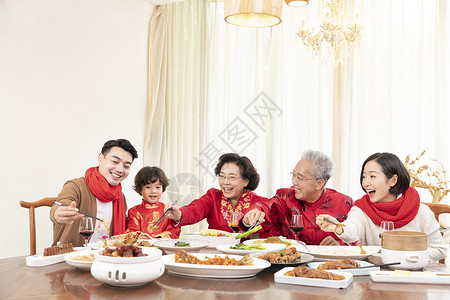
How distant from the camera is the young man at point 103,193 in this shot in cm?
265

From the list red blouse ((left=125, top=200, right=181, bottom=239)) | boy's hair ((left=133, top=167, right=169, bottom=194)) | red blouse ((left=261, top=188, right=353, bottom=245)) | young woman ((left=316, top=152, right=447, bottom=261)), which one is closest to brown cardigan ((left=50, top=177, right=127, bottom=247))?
red blouse ((left=125, top=200, right=181, bottom=239))

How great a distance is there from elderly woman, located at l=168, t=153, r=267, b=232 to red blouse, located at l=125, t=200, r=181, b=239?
17cm

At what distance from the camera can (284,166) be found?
457 cm

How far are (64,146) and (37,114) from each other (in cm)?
39

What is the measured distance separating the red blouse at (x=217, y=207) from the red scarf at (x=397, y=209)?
0.84 m

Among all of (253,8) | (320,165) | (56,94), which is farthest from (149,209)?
(253,8)

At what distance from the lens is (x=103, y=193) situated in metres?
2.75

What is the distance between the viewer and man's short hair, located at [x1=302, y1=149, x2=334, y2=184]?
280 cm

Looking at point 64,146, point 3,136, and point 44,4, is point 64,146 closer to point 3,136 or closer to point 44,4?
point 3,136

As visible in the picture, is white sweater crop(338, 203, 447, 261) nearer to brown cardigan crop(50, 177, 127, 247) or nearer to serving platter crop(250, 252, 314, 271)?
serving platter crop(250, 252, 314, 271)

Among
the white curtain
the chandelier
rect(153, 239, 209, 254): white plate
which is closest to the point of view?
rect(153, 239, 209, 254): white plate

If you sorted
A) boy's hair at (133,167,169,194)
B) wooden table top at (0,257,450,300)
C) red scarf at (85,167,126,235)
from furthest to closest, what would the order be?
boy's hair at (133,167,169,194) → red scarf at (85,167,126,235) → wooden table top at (0,257,450,300)

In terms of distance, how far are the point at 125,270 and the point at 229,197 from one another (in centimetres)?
174

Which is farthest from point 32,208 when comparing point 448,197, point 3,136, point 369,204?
point 448,197
